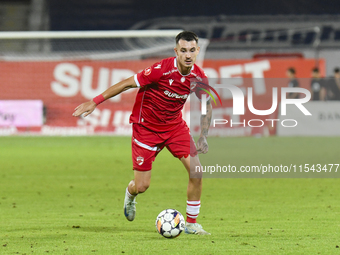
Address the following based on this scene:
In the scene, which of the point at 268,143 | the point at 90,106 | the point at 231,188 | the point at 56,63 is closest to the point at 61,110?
the point at 56,63

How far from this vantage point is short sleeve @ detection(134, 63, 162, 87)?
17.7 feet

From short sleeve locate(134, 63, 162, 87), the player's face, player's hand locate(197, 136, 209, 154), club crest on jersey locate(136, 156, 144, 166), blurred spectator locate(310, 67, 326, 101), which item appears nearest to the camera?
the player's face

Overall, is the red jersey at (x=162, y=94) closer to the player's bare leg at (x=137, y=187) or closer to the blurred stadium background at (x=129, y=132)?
the player's bare leg at (x=137, y=187)

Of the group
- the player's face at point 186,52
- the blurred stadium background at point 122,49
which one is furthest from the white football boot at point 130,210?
the blurred stadium background at point 122,49

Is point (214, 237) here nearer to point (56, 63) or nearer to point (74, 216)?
point (74, 216)

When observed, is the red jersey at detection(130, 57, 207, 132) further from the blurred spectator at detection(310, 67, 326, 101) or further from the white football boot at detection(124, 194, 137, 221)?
the blurred spectator at detection(310, 67, 326, 101)

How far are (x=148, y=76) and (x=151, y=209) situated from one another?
6.50 ft

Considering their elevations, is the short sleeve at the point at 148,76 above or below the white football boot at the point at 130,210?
above

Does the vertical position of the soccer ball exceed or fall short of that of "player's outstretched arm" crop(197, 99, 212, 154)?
it falls short

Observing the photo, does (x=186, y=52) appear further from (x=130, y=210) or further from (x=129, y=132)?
(x=129, y=132)

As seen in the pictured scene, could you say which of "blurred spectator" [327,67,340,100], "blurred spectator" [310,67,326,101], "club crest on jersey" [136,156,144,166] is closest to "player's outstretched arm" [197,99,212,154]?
"club crest on jersey" [136,156,144,166]

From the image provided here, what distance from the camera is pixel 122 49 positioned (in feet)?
69.7

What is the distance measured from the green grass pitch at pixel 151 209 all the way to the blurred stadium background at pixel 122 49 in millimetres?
5017

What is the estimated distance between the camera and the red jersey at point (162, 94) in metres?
5.43
